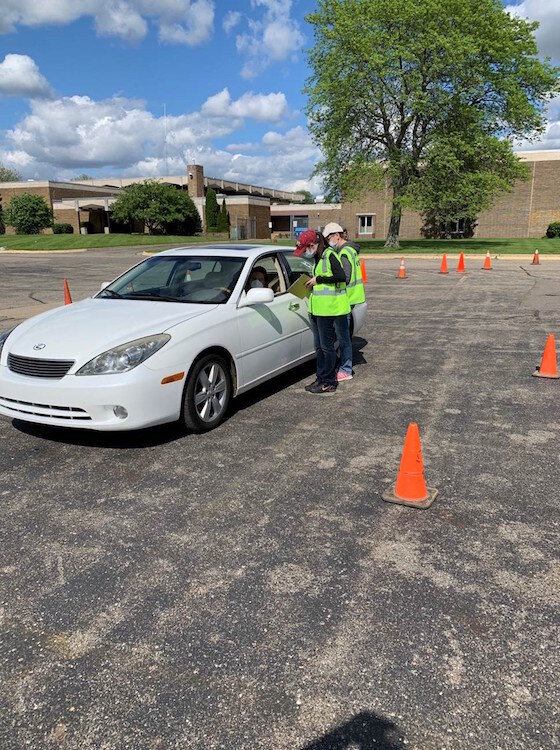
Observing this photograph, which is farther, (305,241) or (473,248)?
(473,248)

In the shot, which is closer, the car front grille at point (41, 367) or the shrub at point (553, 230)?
the car front grille at point (41, 367)

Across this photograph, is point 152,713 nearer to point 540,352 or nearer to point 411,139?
point 540,352

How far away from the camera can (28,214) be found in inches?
2362

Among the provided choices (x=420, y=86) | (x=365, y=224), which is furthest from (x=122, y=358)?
(x=365, y=224)

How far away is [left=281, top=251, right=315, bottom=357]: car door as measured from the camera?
6641 millimetres

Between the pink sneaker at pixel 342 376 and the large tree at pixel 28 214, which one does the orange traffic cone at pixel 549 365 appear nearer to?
the pink sneaker at pixel 342 376

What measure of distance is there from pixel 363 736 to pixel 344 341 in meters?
4.93

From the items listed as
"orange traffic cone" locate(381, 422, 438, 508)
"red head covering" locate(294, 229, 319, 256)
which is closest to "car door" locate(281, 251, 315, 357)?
"red head covering" locate(294, 229, 319, 256)

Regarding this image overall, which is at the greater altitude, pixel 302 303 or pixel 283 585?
pixel 302 303

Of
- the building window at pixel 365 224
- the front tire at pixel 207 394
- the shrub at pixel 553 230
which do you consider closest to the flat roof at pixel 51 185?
the building window at pixel 365 224

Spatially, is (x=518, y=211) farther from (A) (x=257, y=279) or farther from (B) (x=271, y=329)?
(B) (x=271, y=329)

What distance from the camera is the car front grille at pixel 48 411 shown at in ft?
14.7

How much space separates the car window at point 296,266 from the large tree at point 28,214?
60915 mm

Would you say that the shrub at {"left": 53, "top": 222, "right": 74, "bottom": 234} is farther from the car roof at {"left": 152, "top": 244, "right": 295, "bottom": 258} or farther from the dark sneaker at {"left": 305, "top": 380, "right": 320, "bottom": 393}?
the dark sneaker at {"left": 305, "top": 380, "right": 320, "bottom": 393}
